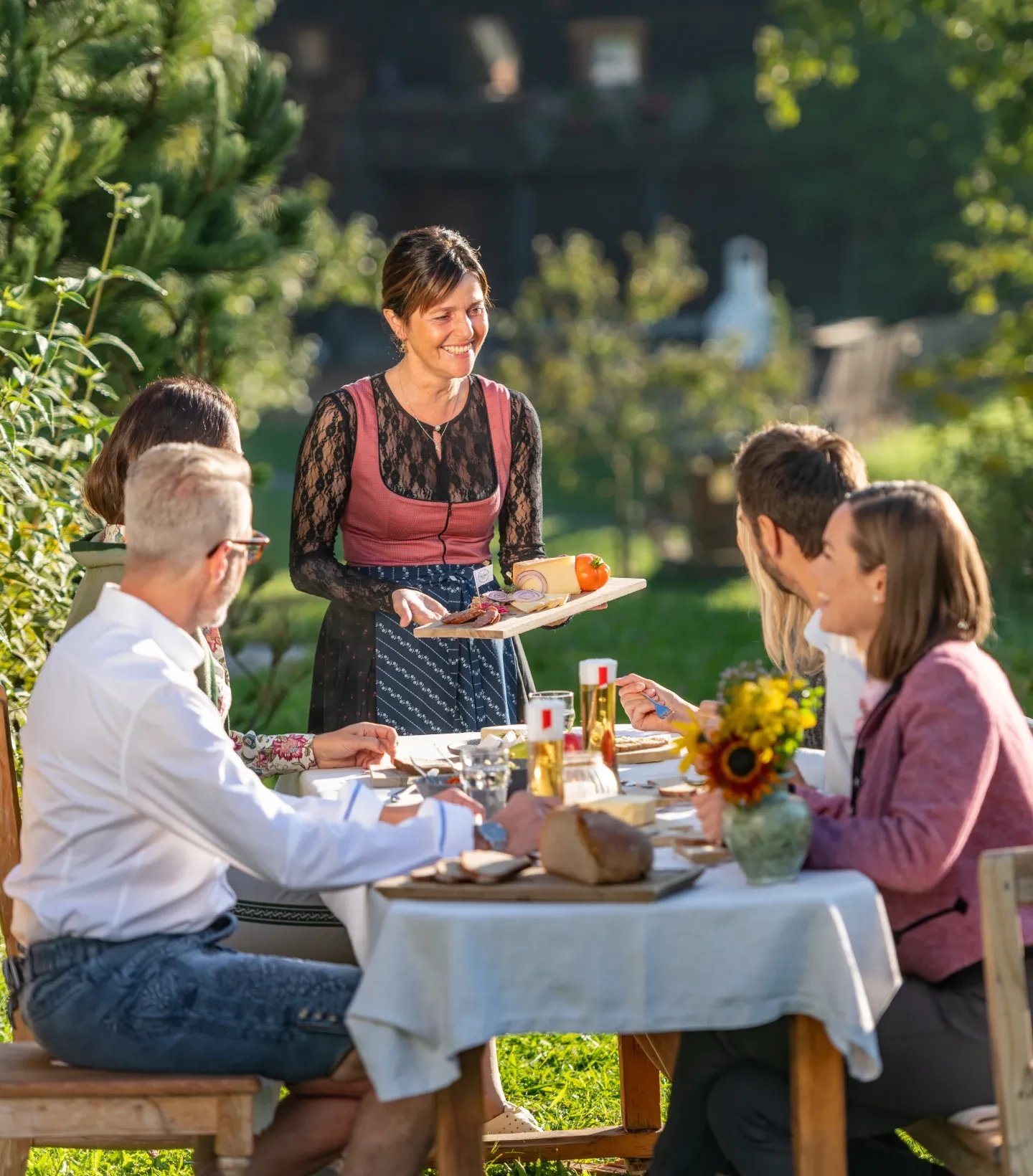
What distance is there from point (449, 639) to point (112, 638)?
147cm

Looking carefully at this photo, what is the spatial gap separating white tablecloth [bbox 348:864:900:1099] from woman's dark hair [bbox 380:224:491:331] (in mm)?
1840

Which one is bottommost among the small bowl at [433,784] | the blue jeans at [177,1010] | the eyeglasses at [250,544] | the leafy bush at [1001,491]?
the blue jeans at [177,1010]

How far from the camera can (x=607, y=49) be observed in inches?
1139

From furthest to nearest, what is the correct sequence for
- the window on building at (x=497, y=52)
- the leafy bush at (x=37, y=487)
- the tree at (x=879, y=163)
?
the window on building at (x=497, y=52) → the tree at (x=879, y=163) → the leafy bush at (x=37, y=487)

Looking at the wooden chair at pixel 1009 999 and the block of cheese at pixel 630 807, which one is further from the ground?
the block of cheese at pixel 630 807

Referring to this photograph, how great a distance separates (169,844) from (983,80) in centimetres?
954

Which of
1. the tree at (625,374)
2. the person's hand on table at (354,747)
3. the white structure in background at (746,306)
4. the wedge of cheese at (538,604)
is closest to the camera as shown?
the person's hand on table at (354,747)

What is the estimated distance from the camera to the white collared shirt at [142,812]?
8.28 feet

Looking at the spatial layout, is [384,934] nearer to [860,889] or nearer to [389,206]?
[860,889]

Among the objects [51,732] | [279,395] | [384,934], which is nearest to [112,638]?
[51,732]

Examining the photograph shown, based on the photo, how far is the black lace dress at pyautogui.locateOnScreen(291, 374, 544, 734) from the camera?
13.1ft

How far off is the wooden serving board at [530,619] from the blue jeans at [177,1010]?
3.24ft

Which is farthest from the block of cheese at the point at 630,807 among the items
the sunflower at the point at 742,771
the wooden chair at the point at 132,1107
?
the wooden chair at the point at 132,1107

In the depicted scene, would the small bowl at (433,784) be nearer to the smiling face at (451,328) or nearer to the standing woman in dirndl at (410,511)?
the standing woman in dirndl at (410,511)
